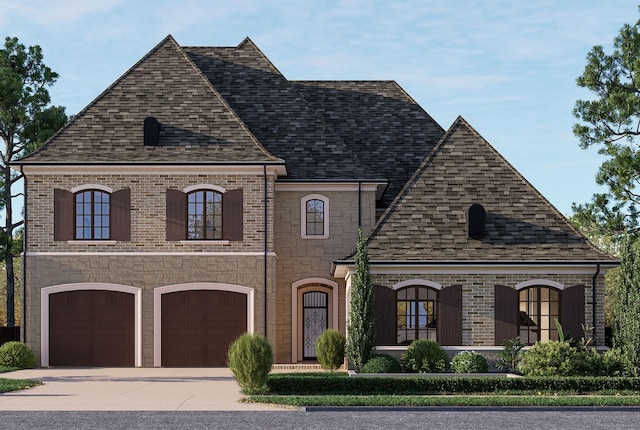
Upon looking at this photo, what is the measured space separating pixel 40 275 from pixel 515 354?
631 inches

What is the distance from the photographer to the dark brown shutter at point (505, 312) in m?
29.3

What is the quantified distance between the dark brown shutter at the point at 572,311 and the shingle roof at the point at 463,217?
1.06 meters

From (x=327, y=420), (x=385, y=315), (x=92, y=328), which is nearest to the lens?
(x=327, y=420)

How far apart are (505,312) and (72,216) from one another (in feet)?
48.5

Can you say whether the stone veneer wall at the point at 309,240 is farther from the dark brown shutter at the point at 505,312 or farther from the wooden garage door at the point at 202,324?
the dark brown shutter at the point at 505,312

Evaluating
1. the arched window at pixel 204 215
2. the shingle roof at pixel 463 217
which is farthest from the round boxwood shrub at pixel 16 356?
the shingle roof at pixel 463 217

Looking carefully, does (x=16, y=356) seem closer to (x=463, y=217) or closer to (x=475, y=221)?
(x=463, y=217)

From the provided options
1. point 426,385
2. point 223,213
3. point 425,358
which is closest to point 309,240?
point 223,213

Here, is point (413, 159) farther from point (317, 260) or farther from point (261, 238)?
point (261, 238)

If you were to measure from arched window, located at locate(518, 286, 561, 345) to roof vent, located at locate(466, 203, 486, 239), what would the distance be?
2.24 metres

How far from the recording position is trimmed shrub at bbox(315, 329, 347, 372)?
2961 cm

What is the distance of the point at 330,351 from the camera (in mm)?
29594

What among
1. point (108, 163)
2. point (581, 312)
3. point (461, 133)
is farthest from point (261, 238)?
point (581, 312)

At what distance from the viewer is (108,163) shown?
32125 mm
